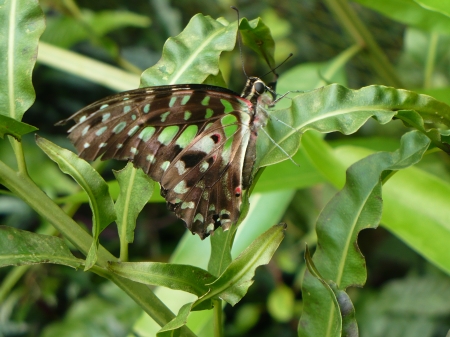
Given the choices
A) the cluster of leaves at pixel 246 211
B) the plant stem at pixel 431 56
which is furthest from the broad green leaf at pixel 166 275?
the plant stem at pixel 431 56

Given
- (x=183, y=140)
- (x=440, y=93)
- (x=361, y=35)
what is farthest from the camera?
(x=361, y=35)

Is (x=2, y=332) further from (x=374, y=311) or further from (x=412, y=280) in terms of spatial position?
(x=412, y=280)

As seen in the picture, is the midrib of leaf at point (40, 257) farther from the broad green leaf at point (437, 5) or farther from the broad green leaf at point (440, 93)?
the broad green leaf at point (440, 93)

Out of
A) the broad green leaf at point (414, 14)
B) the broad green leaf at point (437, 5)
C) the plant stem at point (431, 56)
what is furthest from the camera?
the plant stem at point (431, 56)

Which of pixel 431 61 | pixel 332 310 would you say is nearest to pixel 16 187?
pixel 332 310

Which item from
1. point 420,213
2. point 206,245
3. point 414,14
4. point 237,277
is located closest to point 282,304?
point 206,245

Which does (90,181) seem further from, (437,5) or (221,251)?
(437,5)
